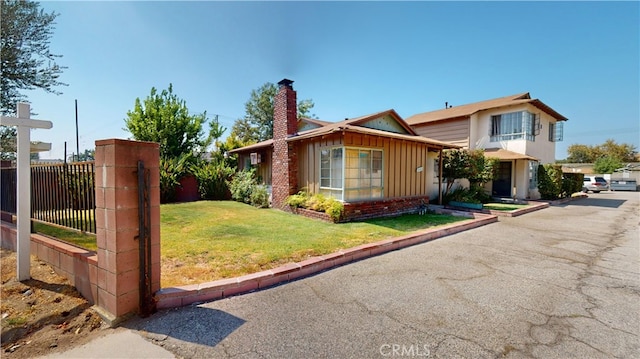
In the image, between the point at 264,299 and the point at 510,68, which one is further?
the point at 510,68

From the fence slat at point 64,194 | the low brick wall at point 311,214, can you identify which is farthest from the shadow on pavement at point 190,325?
the low brick wall at point 311,214

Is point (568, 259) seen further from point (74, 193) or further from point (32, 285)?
point (32, 285)

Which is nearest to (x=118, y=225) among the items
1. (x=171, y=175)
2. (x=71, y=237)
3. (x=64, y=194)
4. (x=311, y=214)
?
(x=64, y=194)

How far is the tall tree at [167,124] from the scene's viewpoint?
14266 mm

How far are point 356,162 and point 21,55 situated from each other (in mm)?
12851

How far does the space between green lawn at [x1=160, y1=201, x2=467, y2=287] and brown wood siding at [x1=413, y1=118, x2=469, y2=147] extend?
31.6 feet

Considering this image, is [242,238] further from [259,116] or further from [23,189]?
[259,116]

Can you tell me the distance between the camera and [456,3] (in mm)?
8969

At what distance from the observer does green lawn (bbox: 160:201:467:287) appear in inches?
160

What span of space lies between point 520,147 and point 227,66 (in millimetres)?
17954

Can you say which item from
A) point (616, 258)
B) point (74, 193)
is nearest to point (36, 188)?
point (74, 193)

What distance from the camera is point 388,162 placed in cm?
948

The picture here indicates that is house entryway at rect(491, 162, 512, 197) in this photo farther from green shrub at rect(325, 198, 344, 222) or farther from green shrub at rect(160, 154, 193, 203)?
green shrub at rect(160, 154, 193, 203)

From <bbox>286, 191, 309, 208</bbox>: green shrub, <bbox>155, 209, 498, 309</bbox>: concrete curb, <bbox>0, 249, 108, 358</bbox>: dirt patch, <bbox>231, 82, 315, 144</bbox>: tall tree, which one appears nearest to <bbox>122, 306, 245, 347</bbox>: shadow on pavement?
<bbox>155, 209, 498, 309</bbox>: concrete curb
